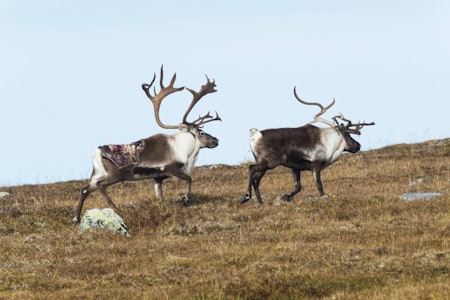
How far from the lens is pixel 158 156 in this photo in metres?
20.5

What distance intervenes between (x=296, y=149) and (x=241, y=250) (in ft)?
Answer: 21.8

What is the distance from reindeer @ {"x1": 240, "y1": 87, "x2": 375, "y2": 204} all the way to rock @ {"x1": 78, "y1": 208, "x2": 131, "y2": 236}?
3943mm

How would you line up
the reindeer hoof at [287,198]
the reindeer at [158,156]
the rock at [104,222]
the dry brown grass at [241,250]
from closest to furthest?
the dry brown grass at [241,250] < the rock at [104,222] < the reindeer at [158,156] < the reindeer hoof at [287,198]

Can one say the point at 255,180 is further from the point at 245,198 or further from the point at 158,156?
the point at 158,156

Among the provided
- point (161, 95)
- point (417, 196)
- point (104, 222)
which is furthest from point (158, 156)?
point (417, 196)

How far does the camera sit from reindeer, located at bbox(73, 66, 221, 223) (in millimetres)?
19812

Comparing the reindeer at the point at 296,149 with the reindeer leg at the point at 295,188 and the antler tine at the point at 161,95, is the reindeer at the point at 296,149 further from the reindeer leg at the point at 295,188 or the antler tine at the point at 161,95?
the antler tine at the point at 161,95

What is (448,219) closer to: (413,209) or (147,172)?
(413,209)

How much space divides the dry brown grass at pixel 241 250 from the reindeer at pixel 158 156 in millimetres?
706

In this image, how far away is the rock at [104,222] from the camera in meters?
17.1

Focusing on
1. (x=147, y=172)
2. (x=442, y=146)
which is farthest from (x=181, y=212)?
(x=442, y=146)

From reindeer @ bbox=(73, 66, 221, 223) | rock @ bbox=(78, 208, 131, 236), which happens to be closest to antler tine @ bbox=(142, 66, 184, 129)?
reindeer @ bbox=(73, 66, 221, 223)

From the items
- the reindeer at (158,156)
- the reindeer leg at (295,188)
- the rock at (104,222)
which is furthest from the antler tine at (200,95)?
the rock at (104,222)

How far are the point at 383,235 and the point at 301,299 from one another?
4.29 m
